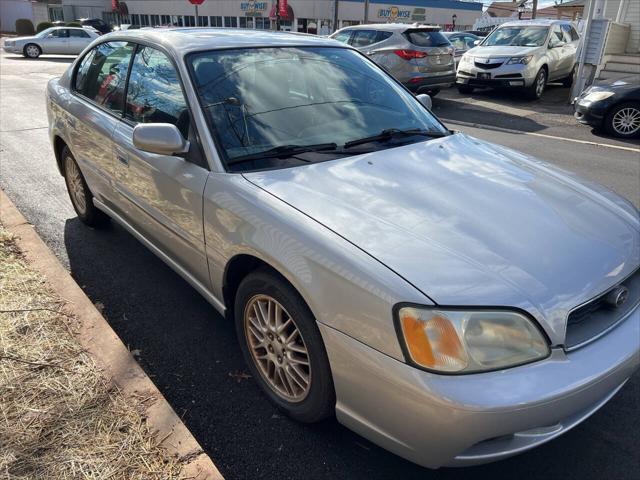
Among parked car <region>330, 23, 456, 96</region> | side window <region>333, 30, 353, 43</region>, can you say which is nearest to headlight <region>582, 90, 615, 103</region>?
parked car <region>330, 23, 456, 96</region>

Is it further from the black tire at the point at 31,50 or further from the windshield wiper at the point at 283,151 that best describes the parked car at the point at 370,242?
the black tire at the point at 31,50

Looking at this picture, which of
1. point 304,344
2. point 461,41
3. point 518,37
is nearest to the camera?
point 304,344

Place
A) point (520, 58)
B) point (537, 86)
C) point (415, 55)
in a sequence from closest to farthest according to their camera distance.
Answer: point (415, 55)
point (520, 58)
point (537, 86)

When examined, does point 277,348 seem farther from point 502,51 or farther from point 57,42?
point 57,42

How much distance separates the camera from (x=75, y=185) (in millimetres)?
4449

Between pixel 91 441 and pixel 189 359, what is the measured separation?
0.81m

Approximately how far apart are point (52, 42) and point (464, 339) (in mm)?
26305

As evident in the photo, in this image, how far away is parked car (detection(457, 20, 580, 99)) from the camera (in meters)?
11.8

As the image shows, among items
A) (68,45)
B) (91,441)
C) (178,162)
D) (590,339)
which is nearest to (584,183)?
(590,339)

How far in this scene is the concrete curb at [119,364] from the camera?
203cm

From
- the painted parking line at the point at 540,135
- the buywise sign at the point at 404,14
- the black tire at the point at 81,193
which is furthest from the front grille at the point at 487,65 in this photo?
the buywise sign at the point at 404,14

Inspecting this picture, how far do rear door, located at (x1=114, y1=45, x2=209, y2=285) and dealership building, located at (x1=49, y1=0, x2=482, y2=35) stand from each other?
1488 inches

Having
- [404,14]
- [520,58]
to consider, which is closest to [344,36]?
[520,58]

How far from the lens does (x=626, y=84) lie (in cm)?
852
